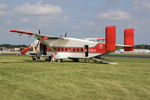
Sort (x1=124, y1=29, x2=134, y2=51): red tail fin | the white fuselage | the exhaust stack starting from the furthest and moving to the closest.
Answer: the white fuselage
(x1=124, y1=29, x2=134, y2=51): red tail fin
the exhaust stack

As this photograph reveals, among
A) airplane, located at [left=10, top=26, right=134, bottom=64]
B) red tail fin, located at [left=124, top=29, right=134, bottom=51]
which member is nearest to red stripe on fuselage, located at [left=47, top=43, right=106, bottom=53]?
airplane, located at [left=10, top=26, right=134, bottom=64]

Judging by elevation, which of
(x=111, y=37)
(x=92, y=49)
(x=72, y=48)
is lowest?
(x=92, y=49)

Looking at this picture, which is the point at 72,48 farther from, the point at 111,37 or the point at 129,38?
the point at 129,38

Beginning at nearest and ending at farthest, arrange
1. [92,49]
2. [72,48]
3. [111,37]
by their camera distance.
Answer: [111,37] → [92,49] → [72,48]

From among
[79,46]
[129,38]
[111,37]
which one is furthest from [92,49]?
[129,38]

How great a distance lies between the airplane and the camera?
30.6 metres

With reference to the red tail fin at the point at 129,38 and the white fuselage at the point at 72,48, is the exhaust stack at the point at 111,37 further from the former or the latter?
the red tail fin at the point at 129,38

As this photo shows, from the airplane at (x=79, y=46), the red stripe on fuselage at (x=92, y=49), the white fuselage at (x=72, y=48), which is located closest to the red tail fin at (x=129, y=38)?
the airplane at (x=79, y=46)

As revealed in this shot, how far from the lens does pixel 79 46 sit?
110ft

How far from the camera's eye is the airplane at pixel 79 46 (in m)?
30.6


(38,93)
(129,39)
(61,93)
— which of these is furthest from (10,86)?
(129,39)

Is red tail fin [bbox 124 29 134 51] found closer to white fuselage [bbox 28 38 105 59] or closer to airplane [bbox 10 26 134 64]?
airplane [bbox 10 26 134 64]

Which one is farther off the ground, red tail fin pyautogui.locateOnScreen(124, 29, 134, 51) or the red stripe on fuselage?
red tail fin pyautogui.locateOnScreen(124, 29, 134, 51)

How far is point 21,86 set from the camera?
1177 cm
